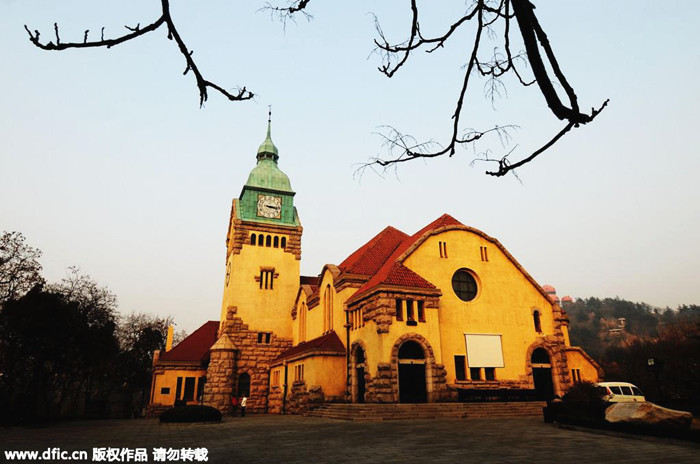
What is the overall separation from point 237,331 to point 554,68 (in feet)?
117

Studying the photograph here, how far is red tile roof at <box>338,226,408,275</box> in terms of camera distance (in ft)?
98.2

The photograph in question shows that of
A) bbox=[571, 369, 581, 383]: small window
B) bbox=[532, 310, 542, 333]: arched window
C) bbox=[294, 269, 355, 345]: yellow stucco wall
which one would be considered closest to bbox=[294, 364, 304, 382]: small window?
bbox=[294, 269, 355, 345]: yellow stucco wall

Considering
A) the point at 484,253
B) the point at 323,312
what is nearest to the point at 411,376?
the point at 323,312

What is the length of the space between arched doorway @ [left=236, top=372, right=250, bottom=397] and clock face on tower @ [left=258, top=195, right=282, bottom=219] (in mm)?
14099

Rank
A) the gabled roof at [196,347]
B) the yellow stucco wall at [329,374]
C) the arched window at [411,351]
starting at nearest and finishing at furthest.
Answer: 1. the arched window at [411,351]
2. the yellow stucco wall at [329,374]
3. the gabled roof at [196,347]

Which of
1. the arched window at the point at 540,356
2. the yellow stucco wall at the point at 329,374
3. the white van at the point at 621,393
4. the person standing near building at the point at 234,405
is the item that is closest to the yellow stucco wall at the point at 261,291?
the person standing near building at the point at 234,405

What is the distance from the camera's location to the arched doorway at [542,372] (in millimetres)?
27859

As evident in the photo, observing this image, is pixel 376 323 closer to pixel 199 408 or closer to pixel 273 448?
pixel 199 408

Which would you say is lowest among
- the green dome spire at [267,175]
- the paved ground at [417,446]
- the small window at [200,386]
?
the paved ground at [417,446]

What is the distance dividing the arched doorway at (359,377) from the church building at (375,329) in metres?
0.06

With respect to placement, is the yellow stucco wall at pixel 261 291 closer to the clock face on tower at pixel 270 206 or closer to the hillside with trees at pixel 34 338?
the clock face on tower at pixel 270 206

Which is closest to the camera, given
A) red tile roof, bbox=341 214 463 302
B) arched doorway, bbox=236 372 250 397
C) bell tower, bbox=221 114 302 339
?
red tile roof, bbox=341 214 463 302

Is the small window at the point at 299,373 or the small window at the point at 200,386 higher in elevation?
the small window at the point at 299,373

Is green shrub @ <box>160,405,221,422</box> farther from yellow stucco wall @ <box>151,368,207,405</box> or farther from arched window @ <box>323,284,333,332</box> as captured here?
yellow stucco wall @ <box>151,368,207,405</box>
